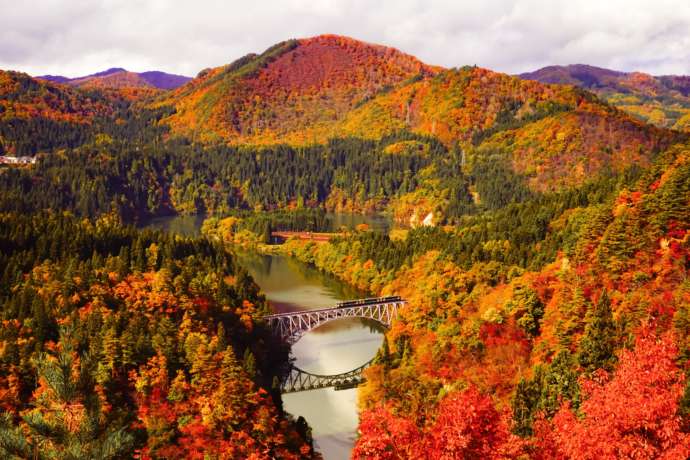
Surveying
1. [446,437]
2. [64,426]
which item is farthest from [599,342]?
[64,426]

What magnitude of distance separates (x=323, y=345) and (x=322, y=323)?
485 centimetres

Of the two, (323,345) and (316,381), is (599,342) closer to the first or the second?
(316,381)

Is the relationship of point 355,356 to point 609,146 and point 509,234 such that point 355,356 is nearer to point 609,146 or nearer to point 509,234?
point 509,234

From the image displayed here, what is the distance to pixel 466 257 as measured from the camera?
3418 inches

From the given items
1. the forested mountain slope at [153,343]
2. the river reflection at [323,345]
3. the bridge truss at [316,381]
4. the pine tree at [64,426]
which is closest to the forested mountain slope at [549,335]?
the river reflection at [323,345]

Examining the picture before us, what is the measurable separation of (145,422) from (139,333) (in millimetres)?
10862

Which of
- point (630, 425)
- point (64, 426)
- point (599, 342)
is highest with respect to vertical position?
point (64, 426)

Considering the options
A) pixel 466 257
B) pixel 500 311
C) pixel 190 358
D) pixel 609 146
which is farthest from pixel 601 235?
pixel 609 146

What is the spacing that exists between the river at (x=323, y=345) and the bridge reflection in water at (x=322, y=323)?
98cm

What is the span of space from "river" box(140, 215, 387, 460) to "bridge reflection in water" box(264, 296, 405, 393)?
98 cm

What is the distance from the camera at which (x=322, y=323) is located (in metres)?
80.1

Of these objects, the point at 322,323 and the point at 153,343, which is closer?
the point at 153,343

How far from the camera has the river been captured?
62.3 meters

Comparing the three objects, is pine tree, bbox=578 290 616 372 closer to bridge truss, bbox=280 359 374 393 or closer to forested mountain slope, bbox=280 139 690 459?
forested mountain slope, bbox=280 139 690 459
